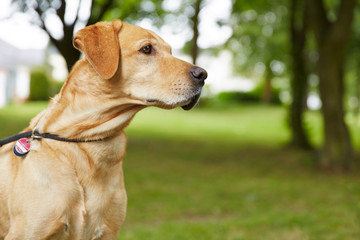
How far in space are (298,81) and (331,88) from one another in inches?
159

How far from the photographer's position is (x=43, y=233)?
2748mm

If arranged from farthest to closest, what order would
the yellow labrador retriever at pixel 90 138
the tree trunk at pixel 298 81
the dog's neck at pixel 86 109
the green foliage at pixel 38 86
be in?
1. the green foliage at pixel 38 86
2. the tree trunk at pixel 298 81
3. the dog's neck at pixel 86 109
4. the yellow labrador retriever at pixel 90 138

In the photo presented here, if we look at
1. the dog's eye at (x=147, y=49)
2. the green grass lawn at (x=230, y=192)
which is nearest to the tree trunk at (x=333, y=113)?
the green grass lawn at (x=230, y=192)

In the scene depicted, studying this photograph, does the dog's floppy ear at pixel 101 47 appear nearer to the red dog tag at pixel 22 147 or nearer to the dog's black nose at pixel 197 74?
the dog's black nose at pixel 197 74

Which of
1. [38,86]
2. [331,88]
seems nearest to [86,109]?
[331,88]

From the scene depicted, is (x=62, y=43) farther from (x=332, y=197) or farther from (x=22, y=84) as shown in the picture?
(x=22, y=84)

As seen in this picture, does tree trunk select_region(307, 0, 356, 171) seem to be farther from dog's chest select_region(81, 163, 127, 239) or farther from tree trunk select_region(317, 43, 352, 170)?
dog's chest select_region(81, 163, 127, 239)

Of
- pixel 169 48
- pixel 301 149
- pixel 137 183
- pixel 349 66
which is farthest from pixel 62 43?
pixel 349 66

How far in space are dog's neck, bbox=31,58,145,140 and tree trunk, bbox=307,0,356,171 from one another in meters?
9.30

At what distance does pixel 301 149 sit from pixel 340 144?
398 centimetres

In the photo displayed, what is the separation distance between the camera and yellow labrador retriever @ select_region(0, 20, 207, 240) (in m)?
2.78

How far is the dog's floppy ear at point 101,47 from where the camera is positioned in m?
2.93

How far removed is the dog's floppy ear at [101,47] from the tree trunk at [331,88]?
9.26 metres

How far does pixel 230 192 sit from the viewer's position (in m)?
9.62
